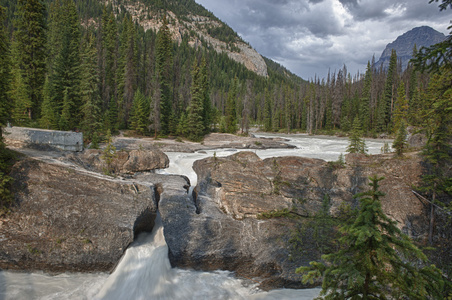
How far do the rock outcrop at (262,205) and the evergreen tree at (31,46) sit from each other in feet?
77.4

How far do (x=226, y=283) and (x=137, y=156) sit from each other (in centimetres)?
1260

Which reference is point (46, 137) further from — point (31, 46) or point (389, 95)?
point (389, 95)

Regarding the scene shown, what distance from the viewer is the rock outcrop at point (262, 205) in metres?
9.21

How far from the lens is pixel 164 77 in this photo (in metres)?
41.1

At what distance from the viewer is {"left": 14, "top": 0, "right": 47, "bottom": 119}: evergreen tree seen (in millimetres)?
26188

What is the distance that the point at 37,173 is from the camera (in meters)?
9.77

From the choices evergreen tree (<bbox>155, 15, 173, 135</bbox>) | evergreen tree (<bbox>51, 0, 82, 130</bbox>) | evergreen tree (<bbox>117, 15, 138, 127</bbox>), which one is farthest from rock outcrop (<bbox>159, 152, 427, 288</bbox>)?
evergreen tree (<bbox>117, 15, 138, 127</bbox>)

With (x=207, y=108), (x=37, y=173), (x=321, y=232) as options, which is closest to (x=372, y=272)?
(x=321, y=232)

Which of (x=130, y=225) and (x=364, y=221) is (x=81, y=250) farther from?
(x=364, y=221)

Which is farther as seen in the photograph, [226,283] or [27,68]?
[27,68]

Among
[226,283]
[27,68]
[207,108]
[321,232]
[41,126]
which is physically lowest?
[226,283]

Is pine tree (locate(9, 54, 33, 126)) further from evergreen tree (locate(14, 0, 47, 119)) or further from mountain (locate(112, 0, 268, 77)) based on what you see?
mountain (locate(112, 0, 268, 77))

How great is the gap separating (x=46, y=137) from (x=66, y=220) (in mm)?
8225

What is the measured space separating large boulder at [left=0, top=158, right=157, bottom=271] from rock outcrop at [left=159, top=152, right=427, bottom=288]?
70.3 inches
